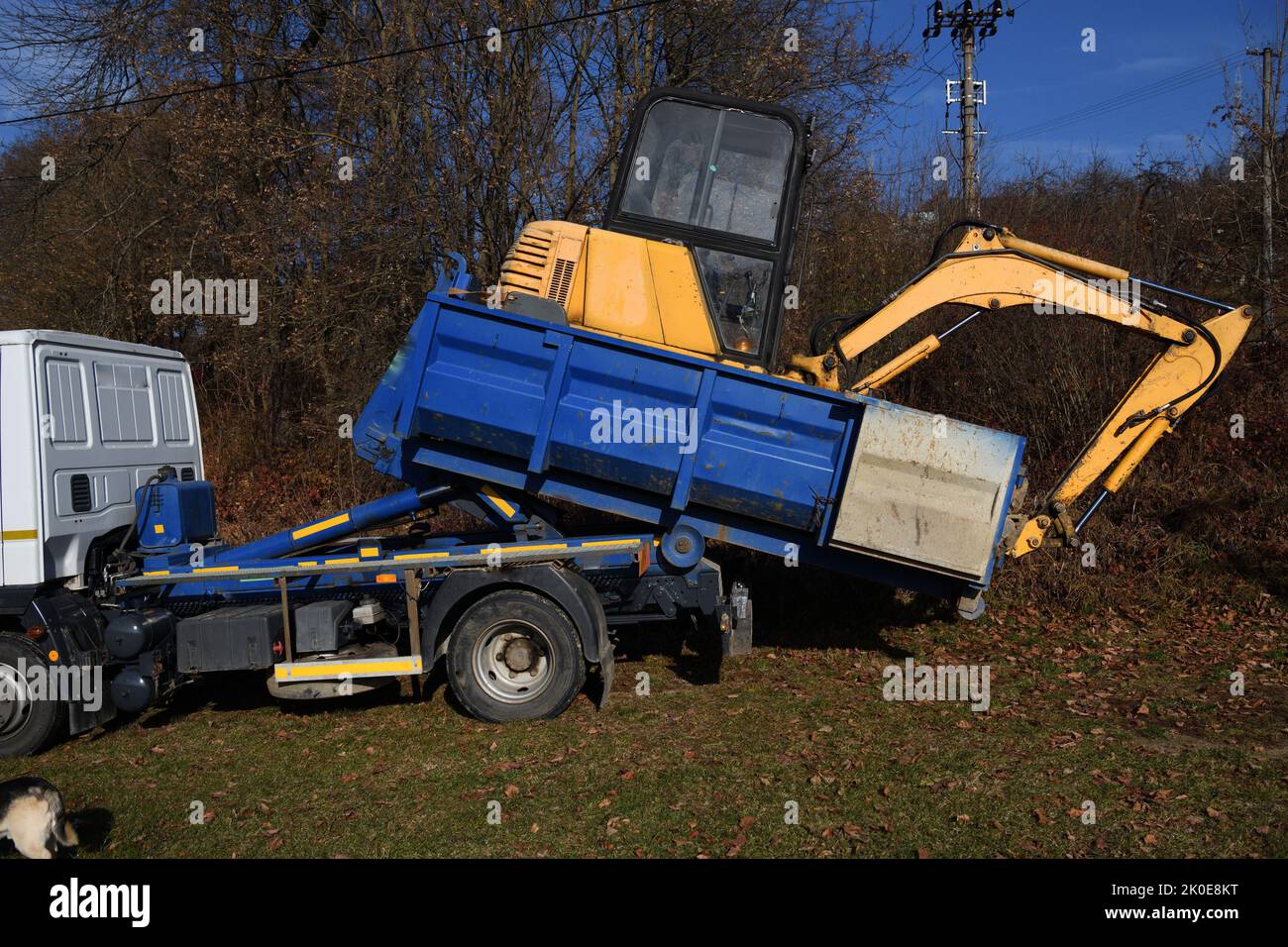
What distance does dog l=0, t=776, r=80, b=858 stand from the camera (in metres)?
4.68

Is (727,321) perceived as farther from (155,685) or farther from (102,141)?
(102,141)

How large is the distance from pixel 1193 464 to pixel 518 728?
8.31 metres

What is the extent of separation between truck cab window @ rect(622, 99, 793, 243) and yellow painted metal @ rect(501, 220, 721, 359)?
35 centimetres

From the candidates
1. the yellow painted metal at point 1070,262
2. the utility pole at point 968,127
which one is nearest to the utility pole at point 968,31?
the utility pole at point 968,127

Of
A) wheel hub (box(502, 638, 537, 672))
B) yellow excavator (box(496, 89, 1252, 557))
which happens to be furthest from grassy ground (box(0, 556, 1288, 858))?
yellow excavator (box(496, 89, 1252, 557))

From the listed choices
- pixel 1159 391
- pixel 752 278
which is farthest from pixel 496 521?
pixel 1159 391

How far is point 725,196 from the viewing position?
22.8 feet

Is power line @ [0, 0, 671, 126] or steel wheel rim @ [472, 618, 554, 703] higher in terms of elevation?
power line @ [0, 0, 671, 126]

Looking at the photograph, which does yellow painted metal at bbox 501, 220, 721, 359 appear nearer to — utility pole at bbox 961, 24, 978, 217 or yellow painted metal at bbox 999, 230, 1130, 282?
yellow painted metal at bbox 999, 230, 1130, 282

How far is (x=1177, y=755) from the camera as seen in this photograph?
589cm

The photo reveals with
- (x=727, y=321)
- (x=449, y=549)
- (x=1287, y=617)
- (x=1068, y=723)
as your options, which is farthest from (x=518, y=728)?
(x=1287, y=617)

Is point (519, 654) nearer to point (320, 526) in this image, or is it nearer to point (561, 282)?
point (320, 526)
